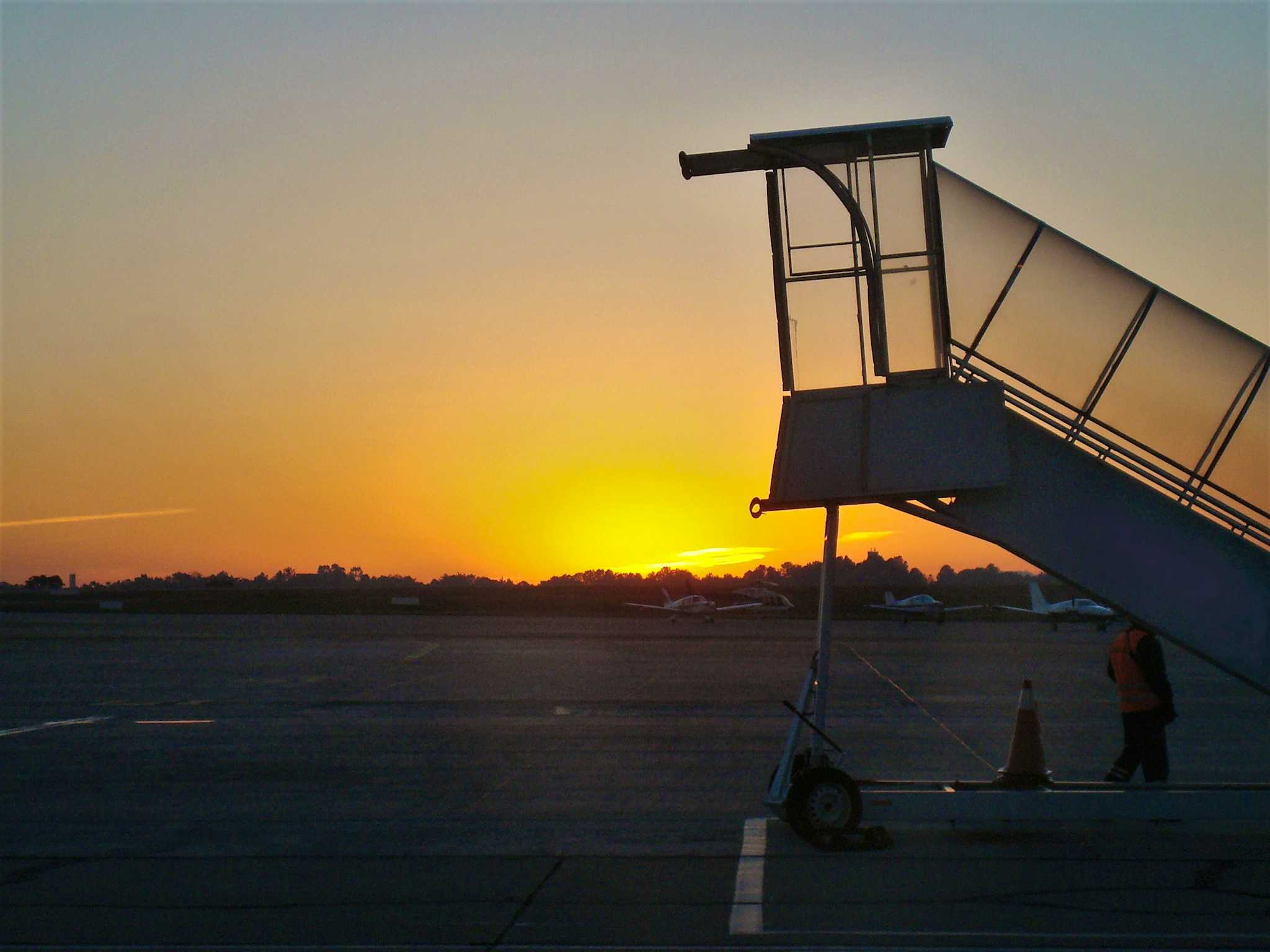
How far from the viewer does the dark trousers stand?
1090cm

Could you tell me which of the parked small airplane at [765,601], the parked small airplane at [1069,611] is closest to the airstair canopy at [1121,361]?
the parked small airplane at [1069,611]

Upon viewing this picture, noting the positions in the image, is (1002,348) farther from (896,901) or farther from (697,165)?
(896,901)

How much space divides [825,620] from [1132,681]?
3.57 metres

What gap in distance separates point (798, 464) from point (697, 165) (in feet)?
8.92

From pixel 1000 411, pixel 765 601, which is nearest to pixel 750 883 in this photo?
pixel 1000 411

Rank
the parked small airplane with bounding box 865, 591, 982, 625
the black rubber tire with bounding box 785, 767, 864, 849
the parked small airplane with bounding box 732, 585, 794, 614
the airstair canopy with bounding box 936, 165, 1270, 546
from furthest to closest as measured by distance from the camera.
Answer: the parked small airplane with bounding box 732, 585, 794, 614
the parked small airplane with bounding box 865, 591, 982, 625
the black rubber tire with bounding box 785, 767, 864, 849
the airstair canopy with bounding box 936, 165, 1270, 546

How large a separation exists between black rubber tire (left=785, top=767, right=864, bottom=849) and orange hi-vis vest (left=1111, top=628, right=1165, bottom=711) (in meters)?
3.31

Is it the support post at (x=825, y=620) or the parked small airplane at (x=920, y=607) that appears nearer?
the support post at (x=825, y=620)

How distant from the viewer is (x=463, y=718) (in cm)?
1927

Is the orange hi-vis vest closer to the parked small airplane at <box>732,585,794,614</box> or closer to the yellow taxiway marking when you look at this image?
the yellow taxiway marking

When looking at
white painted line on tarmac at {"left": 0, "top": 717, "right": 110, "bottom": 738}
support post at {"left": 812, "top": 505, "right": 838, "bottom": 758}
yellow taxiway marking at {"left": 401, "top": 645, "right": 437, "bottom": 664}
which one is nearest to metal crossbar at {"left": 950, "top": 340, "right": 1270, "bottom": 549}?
support post at {"left": 812, "top": 505, "right": 838, "bottom": 758}

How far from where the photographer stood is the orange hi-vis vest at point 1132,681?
10992mm

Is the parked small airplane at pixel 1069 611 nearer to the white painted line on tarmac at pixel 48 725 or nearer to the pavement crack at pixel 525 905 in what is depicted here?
the white painted line on tarmac at pixel 48 725

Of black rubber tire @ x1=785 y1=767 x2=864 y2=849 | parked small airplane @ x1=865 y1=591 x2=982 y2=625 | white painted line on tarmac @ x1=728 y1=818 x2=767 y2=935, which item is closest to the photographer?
white painted line on tarmac @ x1=728 y1=818 x2=767 y2=935
